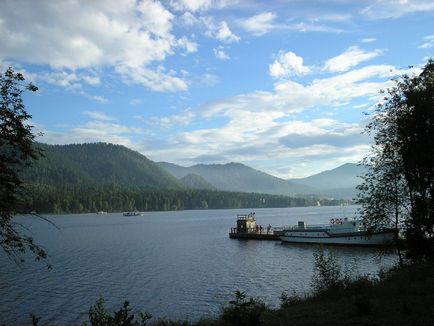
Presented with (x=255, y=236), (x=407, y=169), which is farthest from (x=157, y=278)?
(x=255, y=236)

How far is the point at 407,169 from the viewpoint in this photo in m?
28.2

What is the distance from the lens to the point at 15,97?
1170 centimetres

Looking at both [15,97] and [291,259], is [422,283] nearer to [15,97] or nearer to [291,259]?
[15,97]

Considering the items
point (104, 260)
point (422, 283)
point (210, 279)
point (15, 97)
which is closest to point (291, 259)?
point (210, 279)

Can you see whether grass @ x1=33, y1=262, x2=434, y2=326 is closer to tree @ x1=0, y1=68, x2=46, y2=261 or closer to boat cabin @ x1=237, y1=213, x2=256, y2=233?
tree @ x1=0, y1=68, x2=46, y2=261

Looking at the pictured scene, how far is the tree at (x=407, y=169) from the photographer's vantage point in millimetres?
27438

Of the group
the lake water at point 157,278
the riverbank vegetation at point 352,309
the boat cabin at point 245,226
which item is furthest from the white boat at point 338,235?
the riverbank vegetation at point 352,309

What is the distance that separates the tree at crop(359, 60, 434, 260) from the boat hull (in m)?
41.3

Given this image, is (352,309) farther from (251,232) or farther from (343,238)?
(251,232)

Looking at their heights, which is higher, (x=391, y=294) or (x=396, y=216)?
(x=396, y=216)

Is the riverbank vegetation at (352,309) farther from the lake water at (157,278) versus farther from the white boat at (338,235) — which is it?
the white boat at (338,235)

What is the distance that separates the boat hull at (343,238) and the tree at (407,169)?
41.3m

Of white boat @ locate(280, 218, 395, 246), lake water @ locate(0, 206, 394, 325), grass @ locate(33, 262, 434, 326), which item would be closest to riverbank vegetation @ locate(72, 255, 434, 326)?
grass @ locate(33, 262, 434, 326)

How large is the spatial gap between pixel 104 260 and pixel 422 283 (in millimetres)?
54999
